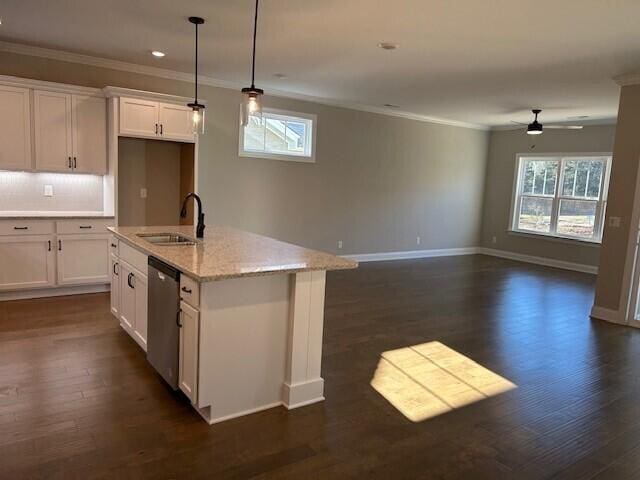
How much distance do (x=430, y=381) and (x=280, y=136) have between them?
4626 mm

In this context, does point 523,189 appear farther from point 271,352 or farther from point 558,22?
point 271,352

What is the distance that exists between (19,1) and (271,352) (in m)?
3.28

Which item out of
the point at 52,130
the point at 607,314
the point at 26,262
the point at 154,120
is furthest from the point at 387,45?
the point at 26,262

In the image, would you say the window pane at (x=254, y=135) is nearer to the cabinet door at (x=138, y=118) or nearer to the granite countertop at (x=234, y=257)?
the cabinet door at (x=138, y=118)

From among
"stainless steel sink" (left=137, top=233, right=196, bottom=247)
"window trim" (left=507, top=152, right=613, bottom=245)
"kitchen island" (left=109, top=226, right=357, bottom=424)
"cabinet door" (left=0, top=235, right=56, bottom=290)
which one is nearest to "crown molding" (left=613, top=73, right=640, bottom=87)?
"window trim" (left=507, top=152, right=613, bottom=245)

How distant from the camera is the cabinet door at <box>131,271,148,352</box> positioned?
3264mm

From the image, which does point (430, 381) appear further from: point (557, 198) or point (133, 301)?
point (557, 198)

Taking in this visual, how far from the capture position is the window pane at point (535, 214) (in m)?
8.83

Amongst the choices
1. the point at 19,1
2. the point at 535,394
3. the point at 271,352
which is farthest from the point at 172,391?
the point at 19,1

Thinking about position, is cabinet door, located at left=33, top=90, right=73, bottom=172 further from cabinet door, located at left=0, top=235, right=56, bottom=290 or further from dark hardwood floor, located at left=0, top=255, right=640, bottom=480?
dark hardwood floor, located at left=0, top=255, right=640, bottom=480

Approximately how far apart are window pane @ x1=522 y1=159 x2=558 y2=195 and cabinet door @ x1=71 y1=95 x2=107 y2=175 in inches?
300

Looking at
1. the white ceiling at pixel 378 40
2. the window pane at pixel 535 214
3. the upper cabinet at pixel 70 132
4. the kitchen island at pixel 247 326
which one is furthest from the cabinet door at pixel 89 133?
the window pane at pixel 535 214

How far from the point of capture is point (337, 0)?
3.23 meters

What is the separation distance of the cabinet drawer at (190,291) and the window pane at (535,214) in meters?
8.04
